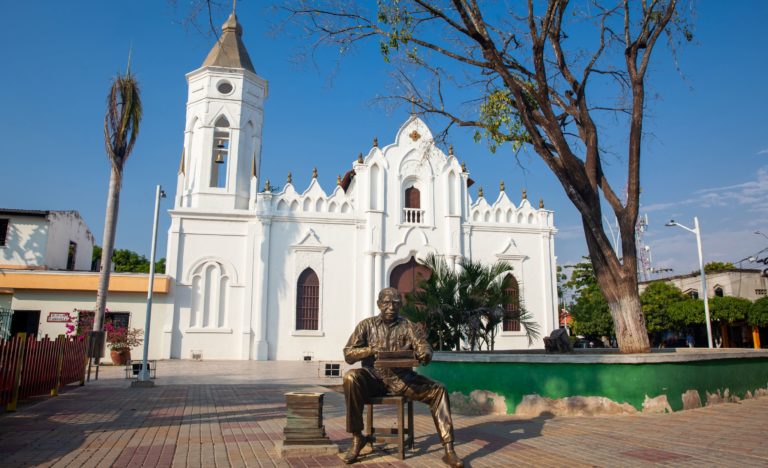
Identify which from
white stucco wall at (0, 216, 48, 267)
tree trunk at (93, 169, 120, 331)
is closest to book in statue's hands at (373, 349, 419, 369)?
tree trunk at (93, 169, 120, 331)

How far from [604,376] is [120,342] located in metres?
18.7

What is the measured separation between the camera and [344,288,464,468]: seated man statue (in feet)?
16.8

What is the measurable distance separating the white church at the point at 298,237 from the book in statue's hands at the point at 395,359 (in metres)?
17.7

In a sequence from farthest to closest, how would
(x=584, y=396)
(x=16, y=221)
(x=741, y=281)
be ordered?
(x=741, y=281) → (x=16, y=221) → (x=584, y=396)

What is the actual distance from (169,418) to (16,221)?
22.0 m

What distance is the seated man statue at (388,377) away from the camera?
5125 mm

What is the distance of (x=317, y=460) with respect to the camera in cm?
518

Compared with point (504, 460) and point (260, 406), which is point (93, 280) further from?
point (504, 460)

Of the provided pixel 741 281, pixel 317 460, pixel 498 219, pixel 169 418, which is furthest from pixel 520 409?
pixel 741 281

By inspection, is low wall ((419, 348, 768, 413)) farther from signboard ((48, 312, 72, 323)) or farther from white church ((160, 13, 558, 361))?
signboard ((48, 312, 72, 323))

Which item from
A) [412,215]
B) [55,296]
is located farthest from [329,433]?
[55,296]

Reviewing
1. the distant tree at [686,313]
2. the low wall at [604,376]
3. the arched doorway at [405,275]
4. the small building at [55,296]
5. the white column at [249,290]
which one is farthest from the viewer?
the distant tree at [686,313]

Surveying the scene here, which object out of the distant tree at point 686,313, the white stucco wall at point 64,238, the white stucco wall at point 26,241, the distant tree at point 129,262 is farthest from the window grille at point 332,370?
the distant tree at point 129,262

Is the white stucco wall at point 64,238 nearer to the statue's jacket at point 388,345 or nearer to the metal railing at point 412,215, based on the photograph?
the metal railing at point 412,215
